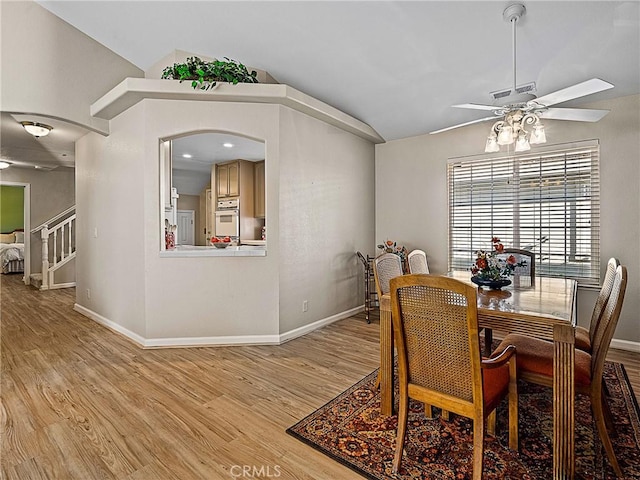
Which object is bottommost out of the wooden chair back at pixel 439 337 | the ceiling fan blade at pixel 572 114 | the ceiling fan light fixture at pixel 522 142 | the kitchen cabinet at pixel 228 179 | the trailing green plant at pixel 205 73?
the wooden chair back at pixel 439 337

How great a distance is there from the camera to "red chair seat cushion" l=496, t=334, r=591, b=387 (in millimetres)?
1757

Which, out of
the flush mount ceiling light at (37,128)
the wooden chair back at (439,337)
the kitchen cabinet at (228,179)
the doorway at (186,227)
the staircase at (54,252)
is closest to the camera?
the wooden chair back at (439,337)

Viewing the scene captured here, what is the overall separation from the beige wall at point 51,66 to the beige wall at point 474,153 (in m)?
3.68

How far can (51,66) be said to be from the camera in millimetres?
3723

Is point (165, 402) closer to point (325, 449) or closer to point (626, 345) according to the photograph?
point (325, 449)

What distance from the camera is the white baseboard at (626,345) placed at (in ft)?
11.1

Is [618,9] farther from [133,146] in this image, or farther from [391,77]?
[133,146]

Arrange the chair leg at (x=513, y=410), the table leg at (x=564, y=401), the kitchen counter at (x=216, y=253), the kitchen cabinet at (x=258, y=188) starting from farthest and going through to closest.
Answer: the kitchen cabinet at (x=258, y=188) < the kitchen counter at (x=216, y=253) < the chair leg at (x=513, y=410) < the table leg at (x=564, y=401)

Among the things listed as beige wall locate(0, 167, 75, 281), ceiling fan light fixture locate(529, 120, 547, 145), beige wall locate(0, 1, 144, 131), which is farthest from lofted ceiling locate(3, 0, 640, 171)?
beige wall locate(0, 167, 75, 281)

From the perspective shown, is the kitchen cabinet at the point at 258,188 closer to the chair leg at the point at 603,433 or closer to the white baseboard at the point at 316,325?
the white baseboard at the point at 316,325

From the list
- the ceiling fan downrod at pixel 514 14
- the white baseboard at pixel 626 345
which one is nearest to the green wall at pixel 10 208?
the ceiling fan downrod at pixel 514 14

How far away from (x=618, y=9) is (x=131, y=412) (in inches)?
170

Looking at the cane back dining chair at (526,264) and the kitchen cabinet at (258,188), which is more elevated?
the kitchen cabinet at (258,188)

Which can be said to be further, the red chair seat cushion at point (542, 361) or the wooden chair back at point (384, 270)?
the wooden chair back at point (384, 270)
